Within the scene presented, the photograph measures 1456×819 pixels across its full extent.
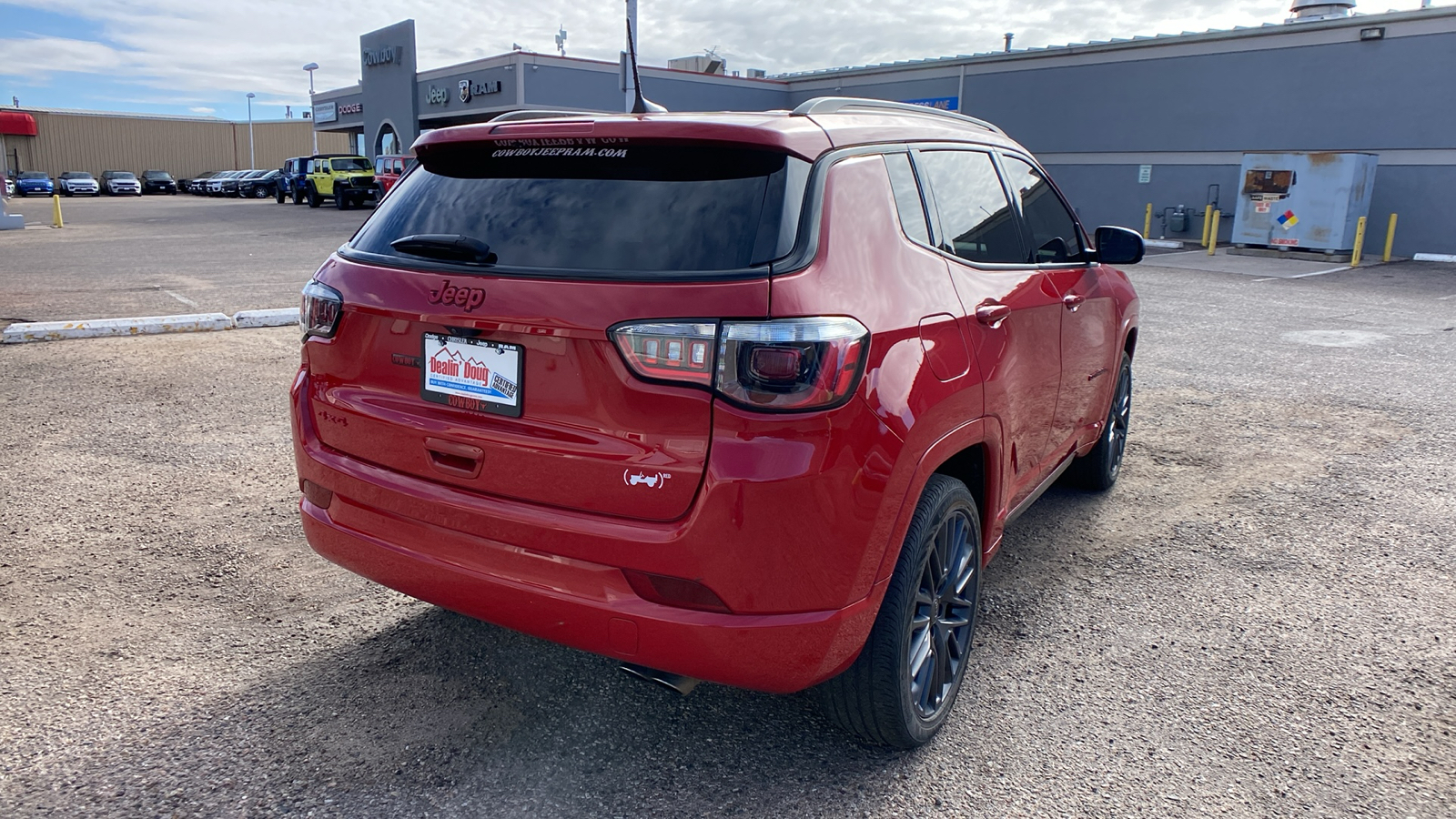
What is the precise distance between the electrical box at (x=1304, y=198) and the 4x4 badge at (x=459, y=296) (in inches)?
861

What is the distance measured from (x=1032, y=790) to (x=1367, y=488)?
3.73 meters

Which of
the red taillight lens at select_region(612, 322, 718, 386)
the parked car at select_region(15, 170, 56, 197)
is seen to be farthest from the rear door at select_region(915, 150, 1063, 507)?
the parked car at select_region(15, 170, 56, 197)

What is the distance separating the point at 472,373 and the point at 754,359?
750mm

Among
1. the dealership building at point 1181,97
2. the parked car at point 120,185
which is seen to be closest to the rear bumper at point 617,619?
the dealership building at point 1181,97

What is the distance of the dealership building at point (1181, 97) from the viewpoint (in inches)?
853

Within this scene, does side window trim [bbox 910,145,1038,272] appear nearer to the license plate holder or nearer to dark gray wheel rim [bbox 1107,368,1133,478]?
the license plate holder

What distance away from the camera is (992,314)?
9.88ft

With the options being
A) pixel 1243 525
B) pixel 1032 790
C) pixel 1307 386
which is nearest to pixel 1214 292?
pixel 1307 386

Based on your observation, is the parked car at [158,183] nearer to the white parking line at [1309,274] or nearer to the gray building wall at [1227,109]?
the gray building wall at [1227,109]

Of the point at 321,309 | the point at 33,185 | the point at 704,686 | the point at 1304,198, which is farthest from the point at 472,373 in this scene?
the point at 33,185

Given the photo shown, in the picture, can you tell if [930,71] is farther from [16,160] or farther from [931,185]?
[16,160]

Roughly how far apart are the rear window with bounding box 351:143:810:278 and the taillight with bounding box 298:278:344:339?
0.62ft

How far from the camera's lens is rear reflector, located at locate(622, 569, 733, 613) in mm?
2254

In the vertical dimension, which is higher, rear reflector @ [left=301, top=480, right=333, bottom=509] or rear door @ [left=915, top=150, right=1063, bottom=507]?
rear door @ [left=915, top=150, right=1063, bottom=507]
